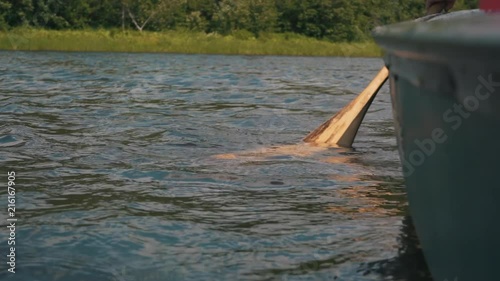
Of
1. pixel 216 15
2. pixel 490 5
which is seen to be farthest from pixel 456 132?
pixel 216 15

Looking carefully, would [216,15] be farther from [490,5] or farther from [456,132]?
[456,132]

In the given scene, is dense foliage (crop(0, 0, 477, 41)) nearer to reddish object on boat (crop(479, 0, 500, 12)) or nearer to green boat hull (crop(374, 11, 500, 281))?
reddish object on boat (crop(479, 0, 500, 12))

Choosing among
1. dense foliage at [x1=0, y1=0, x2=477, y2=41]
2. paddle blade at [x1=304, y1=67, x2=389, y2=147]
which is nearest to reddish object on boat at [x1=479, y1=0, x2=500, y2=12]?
paddle blade at [x1=304, y1=67, x2=389, y2=147]

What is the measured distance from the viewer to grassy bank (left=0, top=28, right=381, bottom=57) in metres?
30.9

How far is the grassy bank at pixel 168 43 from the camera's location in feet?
101

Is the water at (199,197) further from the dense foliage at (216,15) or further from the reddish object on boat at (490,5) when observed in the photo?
the dense foliage at (216,15)

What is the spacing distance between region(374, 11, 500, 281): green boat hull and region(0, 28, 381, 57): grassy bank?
93.6ft

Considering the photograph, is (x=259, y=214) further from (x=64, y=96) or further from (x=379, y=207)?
(x=64, y=96)

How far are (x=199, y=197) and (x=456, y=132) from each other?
104 inches

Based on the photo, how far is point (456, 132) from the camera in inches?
89.8

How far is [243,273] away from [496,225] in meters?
1.42

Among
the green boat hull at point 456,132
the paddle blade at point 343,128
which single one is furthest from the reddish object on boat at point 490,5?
the paddle blade at point 343,128

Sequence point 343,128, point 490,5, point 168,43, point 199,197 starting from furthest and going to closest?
point 168,43 < point 343,128 < point 199,197 < point 490,5

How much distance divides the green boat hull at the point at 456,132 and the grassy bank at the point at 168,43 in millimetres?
28529
